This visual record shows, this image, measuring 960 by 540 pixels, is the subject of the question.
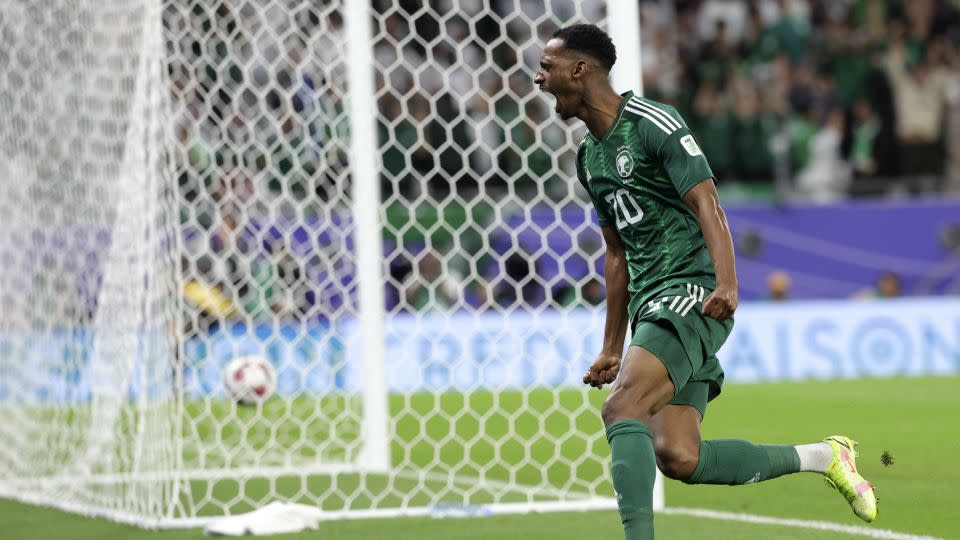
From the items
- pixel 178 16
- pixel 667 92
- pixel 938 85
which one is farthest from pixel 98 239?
pixel 938 85

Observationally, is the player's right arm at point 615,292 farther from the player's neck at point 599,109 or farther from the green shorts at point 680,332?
the player's neck at point 599,109

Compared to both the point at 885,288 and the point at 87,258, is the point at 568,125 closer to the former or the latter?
the point at 87,258

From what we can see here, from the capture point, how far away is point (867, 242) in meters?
15.8

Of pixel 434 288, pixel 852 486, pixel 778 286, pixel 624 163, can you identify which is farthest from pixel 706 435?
pixel 778 286

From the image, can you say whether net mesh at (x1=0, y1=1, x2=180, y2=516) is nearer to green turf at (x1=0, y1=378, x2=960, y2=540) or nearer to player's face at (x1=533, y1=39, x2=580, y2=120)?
green turf at (x1=0, y1=378, x2=960, y2=540)

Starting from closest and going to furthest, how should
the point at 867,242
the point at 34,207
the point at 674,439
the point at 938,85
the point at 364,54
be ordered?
the point at 674,439 → the point at 364,54 → the point at 34,207 → the point at 867,242 → the point at 938,85

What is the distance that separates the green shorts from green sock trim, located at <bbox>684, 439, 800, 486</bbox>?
0.24 metres

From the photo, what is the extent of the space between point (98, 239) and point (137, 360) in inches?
49.8

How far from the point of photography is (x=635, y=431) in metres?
4.07

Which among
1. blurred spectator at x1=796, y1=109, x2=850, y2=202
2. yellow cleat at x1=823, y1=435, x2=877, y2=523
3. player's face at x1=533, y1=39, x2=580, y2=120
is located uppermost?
blurred spectator at x1=796, y1=109, x2=850, y2=202

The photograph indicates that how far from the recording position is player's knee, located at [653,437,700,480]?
4336 millimetres

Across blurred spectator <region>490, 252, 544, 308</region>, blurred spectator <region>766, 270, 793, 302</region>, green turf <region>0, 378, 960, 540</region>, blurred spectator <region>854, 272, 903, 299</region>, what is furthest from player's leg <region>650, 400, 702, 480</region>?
blurred spectator <region>854, 272, 903, 299</region>

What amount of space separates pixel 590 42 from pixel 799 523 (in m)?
2.28

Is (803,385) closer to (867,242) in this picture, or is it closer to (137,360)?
(867,242)
